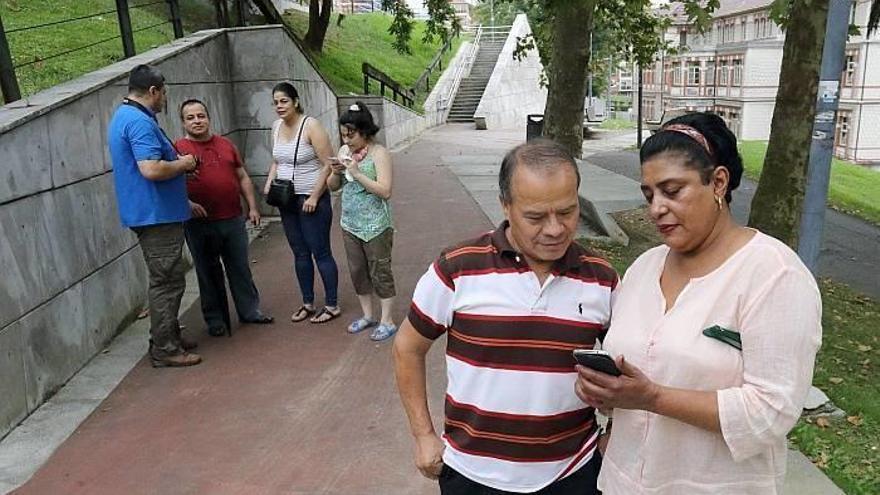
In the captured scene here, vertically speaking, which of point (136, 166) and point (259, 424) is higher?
point (136, 166)

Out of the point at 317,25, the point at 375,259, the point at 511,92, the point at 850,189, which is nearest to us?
the point at 375,259

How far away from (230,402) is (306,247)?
1.57 m

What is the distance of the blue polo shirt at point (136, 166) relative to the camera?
4353 millimetres

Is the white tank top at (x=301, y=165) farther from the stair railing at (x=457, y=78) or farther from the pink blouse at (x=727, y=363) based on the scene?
the stair railing at (x=457, y=78)

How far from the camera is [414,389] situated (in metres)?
Answer: 2.05

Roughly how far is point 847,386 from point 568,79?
715 cm

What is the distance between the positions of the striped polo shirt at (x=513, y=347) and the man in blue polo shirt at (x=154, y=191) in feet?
9.95

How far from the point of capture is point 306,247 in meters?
5.50

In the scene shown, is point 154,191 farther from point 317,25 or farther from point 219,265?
point 317,25

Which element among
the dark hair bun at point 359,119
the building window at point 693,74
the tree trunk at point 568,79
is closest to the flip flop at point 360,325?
the dark hair bun at point 359,119

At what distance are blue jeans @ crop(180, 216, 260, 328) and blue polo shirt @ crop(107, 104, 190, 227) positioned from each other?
0.57 metres

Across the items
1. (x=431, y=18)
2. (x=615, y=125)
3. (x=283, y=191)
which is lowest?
(x=615, y=125)

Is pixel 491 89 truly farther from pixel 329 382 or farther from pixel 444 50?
pixel 329 382

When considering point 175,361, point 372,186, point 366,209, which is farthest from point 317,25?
point 175,361
